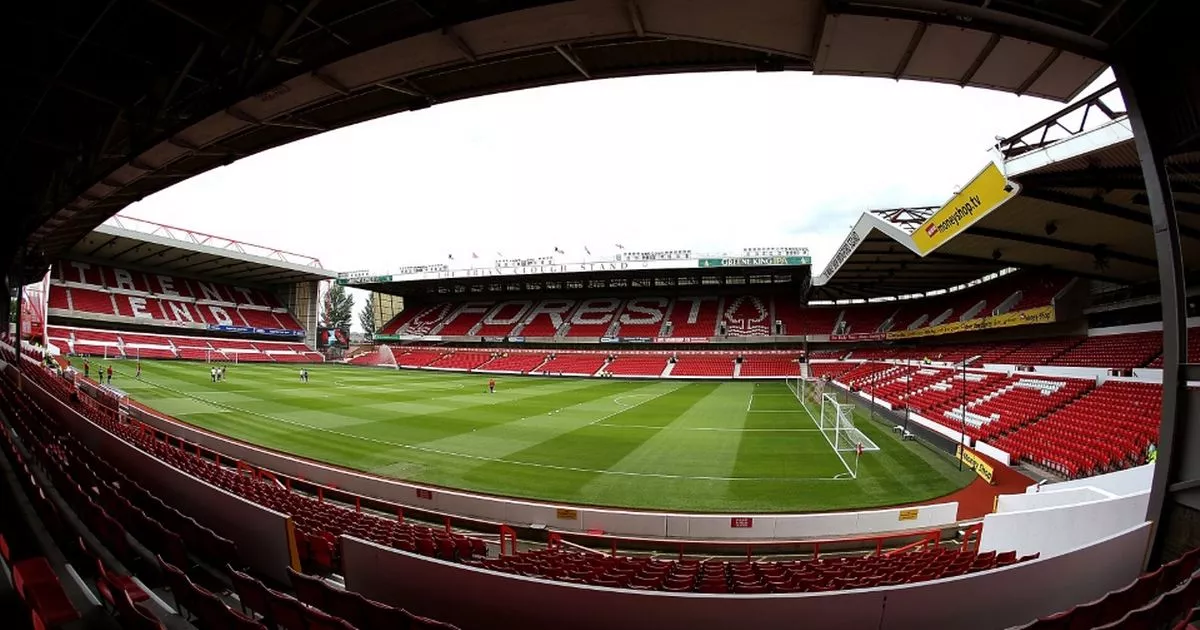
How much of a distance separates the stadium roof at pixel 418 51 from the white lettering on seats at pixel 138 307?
5258 centimetres

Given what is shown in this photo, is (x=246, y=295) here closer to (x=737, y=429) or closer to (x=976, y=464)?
(x=737, y=429)

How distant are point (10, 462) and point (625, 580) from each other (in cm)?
773

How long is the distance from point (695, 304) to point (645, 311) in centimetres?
549

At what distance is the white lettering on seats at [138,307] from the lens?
4700cm

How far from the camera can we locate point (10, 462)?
6.12 meters

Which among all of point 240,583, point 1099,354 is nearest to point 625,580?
point 240,583

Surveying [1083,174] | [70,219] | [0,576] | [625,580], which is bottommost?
[625,580]

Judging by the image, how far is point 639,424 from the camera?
21.5 m


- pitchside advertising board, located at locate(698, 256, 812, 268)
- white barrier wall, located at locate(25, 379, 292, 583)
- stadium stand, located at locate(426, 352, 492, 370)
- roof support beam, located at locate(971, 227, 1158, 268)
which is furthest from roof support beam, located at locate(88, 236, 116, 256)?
roof support beam, located at locate(971, 227, 1158, 268)

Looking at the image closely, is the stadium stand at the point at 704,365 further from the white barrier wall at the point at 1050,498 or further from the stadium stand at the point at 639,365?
the white barrier wall at the point at 1050,498

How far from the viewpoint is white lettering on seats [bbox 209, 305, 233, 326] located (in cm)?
5280

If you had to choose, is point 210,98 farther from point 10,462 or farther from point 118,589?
point 118,589

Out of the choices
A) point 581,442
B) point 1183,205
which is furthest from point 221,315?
point 1183,205

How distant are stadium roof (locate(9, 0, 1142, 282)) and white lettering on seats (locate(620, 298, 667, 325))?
153 ft
